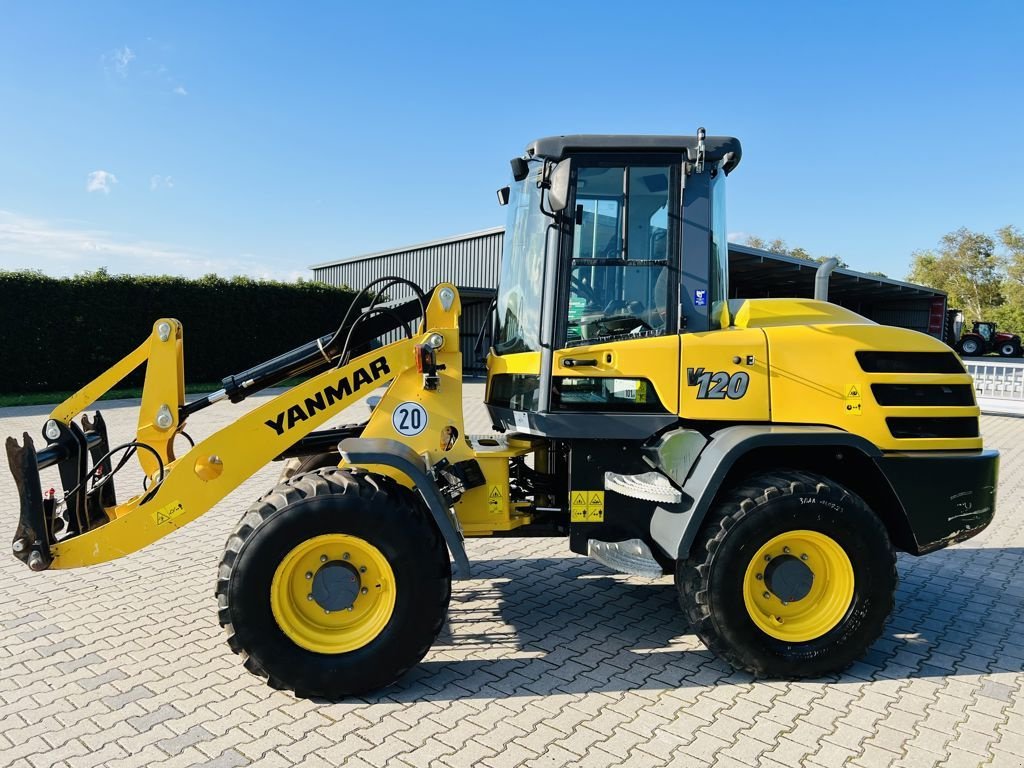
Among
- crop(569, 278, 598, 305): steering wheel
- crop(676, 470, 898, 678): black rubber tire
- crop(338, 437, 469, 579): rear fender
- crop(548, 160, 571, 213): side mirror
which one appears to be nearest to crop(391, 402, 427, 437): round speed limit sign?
crop(338, 437, 469, 579): rear fender

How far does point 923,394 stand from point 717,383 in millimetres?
1178

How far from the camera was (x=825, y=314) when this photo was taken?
430 centimetres

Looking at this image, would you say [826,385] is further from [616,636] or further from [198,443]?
[198,443]

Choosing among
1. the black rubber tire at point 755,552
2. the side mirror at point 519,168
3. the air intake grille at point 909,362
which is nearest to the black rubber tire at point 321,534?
the black rubber tire at point 755,552

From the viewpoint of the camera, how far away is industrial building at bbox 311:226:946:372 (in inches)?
788

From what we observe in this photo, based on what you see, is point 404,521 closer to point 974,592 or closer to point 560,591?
point 560,591

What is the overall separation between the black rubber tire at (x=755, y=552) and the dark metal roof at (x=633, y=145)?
176cm

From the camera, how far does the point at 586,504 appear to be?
Result: 4055 mm

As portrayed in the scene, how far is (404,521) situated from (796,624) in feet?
7.04

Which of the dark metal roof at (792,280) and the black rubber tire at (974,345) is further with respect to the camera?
the black rubber tire at (974,345)

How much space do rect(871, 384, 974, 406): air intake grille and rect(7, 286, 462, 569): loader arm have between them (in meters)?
2.30

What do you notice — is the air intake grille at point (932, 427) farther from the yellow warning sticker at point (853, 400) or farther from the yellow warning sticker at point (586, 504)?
the yellow warning sticker at point (586, 504)

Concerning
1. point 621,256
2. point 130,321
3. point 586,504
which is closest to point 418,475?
point 586,504

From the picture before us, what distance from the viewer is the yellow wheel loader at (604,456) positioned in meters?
3.54
